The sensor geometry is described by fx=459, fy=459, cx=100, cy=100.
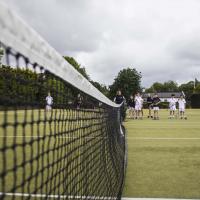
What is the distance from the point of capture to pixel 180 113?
29500 millimetres

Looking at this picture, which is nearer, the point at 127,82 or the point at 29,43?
the point at 29,43

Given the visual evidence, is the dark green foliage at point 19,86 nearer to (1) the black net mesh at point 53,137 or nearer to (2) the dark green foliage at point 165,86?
(1) the black net mesh at point 53,137

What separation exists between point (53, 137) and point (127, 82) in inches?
2593

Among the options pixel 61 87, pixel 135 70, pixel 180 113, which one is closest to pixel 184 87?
pixel 135 70

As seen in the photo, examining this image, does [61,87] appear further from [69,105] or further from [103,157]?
[103,157]

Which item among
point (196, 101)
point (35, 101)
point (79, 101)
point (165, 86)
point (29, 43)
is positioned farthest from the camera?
point (165, 86)

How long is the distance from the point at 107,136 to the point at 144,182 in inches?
36.8

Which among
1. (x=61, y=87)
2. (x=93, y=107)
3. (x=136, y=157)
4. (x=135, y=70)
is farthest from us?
(x=135, y=70)

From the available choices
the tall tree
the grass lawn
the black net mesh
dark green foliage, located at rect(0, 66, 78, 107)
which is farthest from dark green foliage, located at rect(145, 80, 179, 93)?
dark green foliage, located at rect(0, 66, 78, 107)

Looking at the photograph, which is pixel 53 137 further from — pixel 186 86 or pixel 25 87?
pixel 186 86

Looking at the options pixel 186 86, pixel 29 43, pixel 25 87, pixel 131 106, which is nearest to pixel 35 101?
pixel 25 87

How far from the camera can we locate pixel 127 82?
70188 mm

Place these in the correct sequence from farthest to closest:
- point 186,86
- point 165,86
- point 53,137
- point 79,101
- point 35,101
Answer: point 165,86 < point 186,86 < point 53,137 < point 79,101 < point 35,101

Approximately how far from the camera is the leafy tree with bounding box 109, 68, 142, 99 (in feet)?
222
